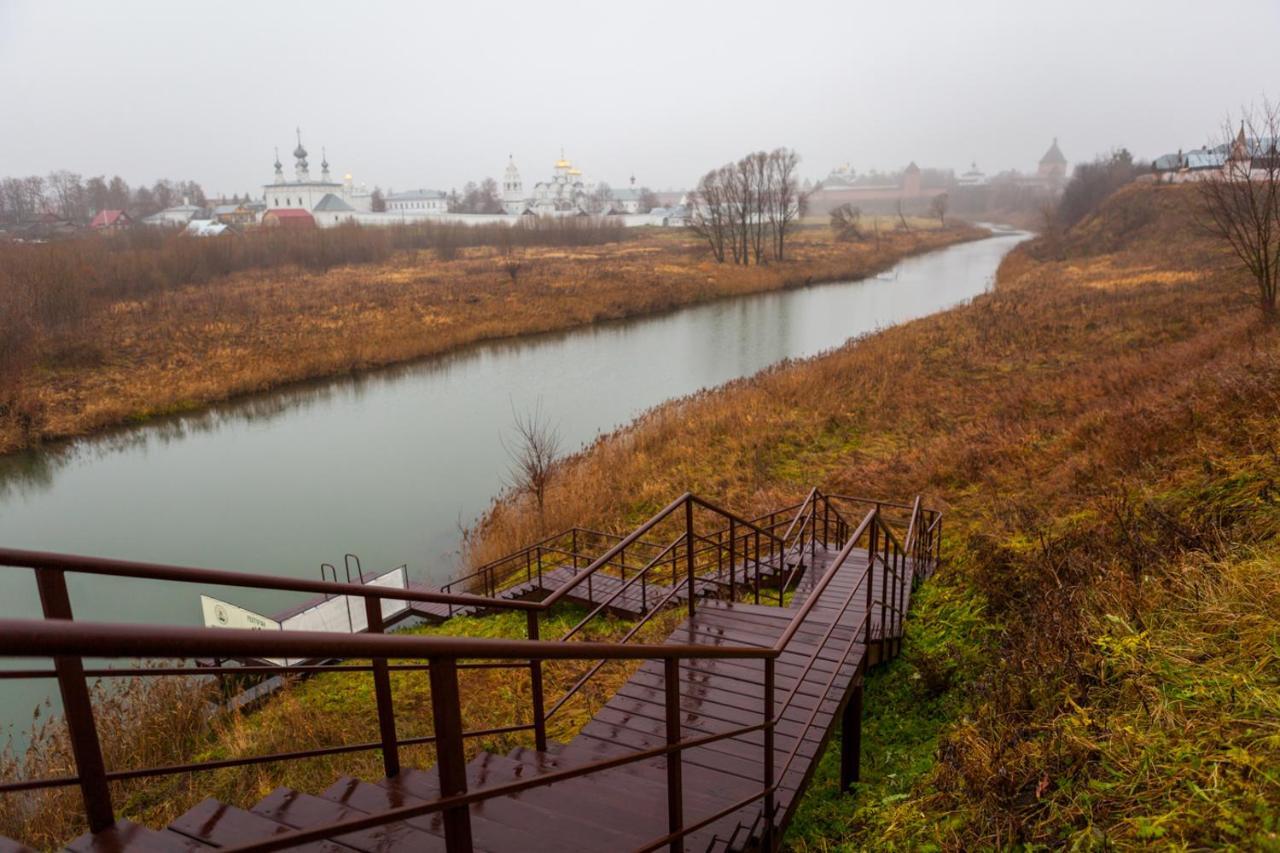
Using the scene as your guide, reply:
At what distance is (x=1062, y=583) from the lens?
21.2 ft

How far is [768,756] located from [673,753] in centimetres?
95

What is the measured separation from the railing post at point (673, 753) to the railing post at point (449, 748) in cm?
107

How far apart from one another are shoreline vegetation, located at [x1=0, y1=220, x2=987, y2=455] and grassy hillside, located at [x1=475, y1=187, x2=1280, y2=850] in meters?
16.8

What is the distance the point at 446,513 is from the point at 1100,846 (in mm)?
14903

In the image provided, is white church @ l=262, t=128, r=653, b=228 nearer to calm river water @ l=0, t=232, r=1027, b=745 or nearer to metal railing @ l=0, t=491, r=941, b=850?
calm river water @ l=0, t=232, r=1027, b=745

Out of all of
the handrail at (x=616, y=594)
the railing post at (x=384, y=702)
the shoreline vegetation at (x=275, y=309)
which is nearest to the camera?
the railing post at (x=384, y=702)

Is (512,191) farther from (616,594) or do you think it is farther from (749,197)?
(616,594)

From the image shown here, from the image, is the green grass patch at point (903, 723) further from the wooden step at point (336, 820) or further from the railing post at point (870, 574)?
the wooden step at point (336, 820)

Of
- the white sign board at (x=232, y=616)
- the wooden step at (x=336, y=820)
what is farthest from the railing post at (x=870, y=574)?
the white sign board at (x=232, y=616)

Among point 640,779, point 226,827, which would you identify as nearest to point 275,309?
point 640,779

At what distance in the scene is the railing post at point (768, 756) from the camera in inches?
153

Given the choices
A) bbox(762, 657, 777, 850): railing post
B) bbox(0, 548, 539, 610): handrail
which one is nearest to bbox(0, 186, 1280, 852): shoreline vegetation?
bbox(762, 657, 777, 850): railing post

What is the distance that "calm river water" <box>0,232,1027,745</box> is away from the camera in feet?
49.1

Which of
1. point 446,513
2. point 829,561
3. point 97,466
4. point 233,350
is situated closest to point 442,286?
point 233,350
